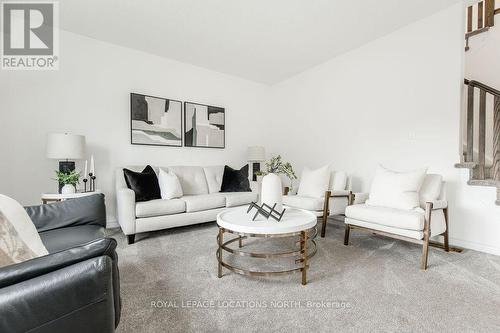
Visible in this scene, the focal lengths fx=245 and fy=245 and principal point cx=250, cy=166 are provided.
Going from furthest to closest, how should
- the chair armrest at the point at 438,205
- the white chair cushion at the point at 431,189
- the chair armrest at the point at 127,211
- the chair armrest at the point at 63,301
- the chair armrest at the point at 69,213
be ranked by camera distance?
the chair armrest at the point at 127,211 → the white chair cushion at the point at 431,189 → the chair armrest at the point at 438,205 → the chair armrest at the point at 69,213 → the chair armrest at the point at 63,301

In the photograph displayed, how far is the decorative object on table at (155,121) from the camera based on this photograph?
367cm

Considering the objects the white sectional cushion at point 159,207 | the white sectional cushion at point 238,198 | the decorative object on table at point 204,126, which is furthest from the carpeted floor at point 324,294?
the decorative object on table at point 204,126

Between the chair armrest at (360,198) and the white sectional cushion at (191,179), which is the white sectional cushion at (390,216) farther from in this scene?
the white sectional cushion at (191,179)

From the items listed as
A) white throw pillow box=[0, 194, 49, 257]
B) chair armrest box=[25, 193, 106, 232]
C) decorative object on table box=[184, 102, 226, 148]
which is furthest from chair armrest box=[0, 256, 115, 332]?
decorative object on table box=[184, 102, 226, 148]

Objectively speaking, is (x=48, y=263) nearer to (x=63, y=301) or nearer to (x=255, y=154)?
Result: (x=63, y=301)

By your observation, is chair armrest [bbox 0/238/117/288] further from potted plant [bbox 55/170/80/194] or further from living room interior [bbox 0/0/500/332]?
potted plant [bbox 55/170/80/194]

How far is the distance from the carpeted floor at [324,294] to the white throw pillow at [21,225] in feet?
2.16

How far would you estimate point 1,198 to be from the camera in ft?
4.07

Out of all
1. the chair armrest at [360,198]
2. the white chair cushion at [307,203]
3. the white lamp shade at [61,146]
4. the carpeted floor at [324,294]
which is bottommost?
the carpeted floor at [324,294]

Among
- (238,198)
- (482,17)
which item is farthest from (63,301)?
(482,17)

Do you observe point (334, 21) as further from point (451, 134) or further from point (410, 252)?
point (410, 252)

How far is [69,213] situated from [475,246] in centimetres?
391

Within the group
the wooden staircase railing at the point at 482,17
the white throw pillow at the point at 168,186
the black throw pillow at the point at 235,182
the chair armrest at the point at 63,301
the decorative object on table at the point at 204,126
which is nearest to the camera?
the chair armrest at the point at 63,301

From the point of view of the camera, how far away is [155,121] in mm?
3844
